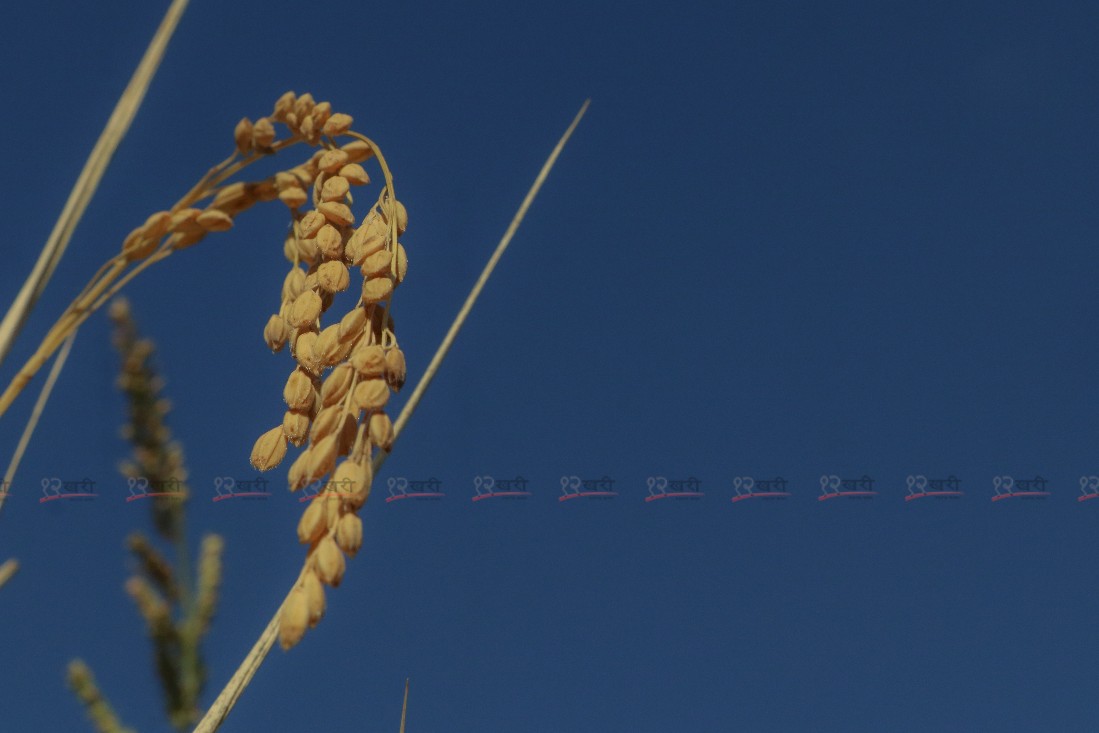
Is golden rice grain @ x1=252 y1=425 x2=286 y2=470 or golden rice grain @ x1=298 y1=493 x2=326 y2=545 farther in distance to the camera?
golden rice grain @ x1=252 y1=425 x2=286 y2=470

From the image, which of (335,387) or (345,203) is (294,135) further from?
(335,387)

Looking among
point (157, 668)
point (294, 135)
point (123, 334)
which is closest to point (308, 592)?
point (294, 135)

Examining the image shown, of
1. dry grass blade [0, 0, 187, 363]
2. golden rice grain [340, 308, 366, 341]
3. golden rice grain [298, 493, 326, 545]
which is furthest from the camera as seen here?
golden rice grain [340, 308, 366, 341]

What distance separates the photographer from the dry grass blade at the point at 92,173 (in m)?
0.60

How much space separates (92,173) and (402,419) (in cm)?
37

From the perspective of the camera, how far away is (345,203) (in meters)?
0.91

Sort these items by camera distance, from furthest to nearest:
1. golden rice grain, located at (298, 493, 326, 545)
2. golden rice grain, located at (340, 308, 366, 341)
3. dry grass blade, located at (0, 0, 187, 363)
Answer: golden rice grain, located at (340, 308, 366, 341) → golden rice grain, located at (298, 493, 326, 545) → dry grass blade, located at (0, 0, 187, 363)

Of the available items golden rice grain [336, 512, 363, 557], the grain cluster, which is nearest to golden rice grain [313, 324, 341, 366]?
the grain cluster

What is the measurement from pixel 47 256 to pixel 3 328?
0.17ft

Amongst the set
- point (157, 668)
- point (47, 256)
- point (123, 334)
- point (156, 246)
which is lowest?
point (47, 256)

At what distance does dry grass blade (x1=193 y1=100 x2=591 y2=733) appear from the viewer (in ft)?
2.50

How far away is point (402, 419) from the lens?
3.00ft

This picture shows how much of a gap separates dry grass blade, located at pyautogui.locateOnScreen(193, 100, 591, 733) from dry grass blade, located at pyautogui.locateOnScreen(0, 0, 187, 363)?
24 centimetres

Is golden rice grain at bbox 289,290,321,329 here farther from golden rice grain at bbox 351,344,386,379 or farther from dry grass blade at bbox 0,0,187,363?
dry grass blade at bbox 0,0,187,363
